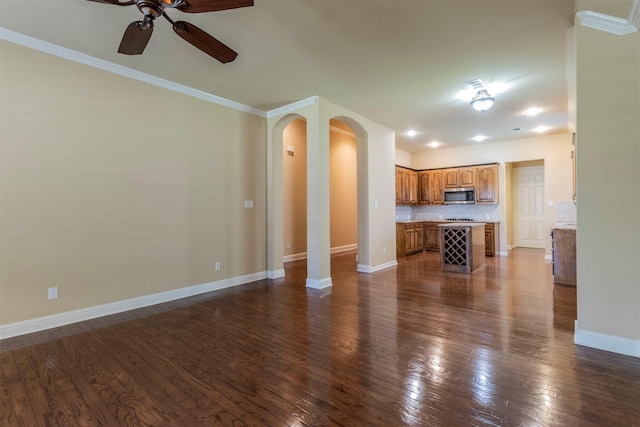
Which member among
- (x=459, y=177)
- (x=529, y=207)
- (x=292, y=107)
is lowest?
(x=529, y=207)

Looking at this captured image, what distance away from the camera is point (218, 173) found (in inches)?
181

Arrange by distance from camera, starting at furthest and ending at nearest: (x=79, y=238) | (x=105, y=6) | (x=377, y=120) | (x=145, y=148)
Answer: (x=377, y=120)
(x=145, y=148)
(x=79, y=238)
(x=105, y=6)

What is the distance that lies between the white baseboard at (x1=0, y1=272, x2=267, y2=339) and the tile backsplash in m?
5.71

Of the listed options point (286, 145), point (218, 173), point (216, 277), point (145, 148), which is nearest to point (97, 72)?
point (145, 148)

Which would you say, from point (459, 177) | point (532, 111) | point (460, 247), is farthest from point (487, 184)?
point (460, 247)

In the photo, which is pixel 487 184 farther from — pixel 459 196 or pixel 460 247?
pixel 460 247

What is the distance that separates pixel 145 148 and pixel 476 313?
4418 millimetres

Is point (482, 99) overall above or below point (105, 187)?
above

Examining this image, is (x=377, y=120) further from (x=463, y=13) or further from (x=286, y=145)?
(x=463, y=13)

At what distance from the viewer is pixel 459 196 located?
26.6ft

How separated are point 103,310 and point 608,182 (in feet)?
16.6

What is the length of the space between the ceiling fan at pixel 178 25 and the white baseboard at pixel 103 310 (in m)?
2.72

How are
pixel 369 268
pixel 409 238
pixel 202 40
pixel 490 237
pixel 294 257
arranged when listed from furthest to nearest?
pixel 409 238 → pixel 490 237 → pixel 294 257 → pixel 369 268 → pixel 202 40

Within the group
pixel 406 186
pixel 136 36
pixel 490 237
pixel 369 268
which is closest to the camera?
pixel 136 36
